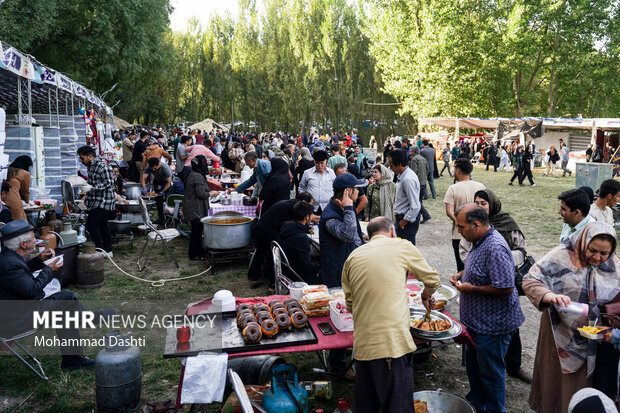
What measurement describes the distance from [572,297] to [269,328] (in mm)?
2230

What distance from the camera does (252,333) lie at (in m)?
3.43

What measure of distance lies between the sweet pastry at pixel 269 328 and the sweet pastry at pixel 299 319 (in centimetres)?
18

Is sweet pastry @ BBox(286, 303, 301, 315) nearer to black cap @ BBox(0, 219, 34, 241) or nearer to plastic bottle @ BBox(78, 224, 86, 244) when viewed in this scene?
black cap @ BBox(0, 219, 34, 241)

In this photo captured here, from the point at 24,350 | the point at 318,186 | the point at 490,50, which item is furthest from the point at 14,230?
Answer: the point at 490,50

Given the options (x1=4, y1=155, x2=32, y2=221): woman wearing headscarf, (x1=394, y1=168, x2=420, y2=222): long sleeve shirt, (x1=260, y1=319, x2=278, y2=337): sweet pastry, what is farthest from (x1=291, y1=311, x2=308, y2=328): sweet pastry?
(x1=4, y1=155, x2=32, y2=221): woman wearing headscarf

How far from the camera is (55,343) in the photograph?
4.85 m

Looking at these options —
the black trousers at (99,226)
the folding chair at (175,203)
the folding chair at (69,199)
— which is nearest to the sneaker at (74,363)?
the black trousers at (99,226)

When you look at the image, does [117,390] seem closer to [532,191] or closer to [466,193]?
[466,193]

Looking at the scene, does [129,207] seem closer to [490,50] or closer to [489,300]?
[489,300]

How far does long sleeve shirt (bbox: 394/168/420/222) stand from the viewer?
20.8 feet

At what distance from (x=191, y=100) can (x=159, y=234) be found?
54931 millimetres

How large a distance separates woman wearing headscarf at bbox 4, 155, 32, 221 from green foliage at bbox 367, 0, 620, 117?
29.1m

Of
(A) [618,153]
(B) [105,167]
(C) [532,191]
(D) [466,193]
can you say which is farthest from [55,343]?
(A) [618,153]

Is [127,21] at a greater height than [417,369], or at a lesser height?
greater
